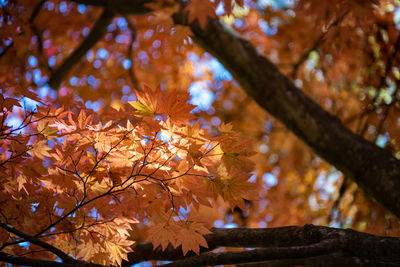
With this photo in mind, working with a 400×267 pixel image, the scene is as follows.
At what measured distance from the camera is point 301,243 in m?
1.23

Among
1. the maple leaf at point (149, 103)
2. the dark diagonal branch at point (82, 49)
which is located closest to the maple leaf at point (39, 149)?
the maple leaf at point (149, 103)

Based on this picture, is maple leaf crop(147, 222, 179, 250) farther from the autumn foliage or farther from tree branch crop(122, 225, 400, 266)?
tree branch crop(122, 225, 400, 266)

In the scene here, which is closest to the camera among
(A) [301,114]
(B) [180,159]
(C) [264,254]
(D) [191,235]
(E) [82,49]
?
(C) [264,254]

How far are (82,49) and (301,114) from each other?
7.69 feet

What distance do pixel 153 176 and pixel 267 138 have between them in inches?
167

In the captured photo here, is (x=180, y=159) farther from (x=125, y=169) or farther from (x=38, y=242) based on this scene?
(x=38, y=242)

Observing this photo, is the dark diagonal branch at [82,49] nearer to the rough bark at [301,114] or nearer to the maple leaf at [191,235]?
the rough bark at [301,114]

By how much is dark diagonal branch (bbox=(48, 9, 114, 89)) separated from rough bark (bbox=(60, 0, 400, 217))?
55 centimetres

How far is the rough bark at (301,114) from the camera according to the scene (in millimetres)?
1804

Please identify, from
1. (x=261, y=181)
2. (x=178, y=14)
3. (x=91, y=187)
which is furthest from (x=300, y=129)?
(x=261, y=181)

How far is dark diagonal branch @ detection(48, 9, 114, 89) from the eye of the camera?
298 cm

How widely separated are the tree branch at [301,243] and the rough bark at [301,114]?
31.9 inches

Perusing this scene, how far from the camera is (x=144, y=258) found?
1.57 meters

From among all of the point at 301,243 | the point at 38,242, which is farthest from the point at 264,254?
the point at 38,242
